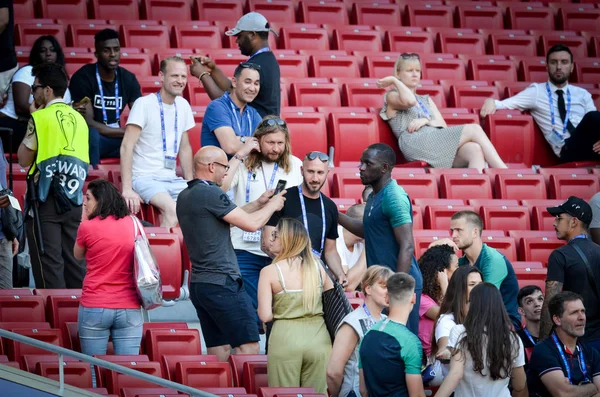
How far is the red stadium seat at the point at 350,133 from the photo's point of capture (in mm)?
9242

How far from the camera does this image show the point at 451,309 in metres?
5.91

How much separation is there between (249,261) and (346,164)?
7.94 ft

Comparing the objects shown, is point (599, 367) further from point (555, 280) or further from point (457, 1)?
point (457, 1)

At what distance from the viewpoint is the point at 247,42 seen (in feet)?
26.1

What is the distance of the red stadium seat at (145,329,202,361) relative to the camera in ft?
20.3

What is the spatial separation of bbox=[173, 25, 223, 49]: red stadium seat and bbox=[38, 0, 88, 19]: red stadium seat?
0.88m

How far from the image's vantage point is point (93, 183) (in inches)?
242

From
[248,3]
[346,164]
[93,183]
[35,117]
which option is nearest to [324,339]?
[93,183]

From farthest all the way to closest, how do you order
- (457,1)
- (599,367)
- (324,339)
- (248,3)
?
(457,1)
(248,3)
(599,367)
(324,339)

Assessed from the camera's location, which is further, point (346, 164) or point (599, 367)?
point (346, 164)

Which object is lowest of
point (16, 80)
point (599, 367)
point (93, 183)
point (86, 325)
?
point (599, 367)

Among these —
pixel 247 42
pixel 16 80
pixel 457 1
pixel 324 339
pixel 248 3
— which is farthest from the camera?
pixel 457 1

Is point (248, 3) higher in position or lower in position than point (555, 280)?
higher

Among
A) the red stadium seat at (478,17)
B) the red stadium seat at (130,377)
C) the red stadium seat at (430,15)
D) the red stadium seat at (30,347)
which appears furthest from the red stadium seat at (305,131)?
the red stadium seat at (130,377)
